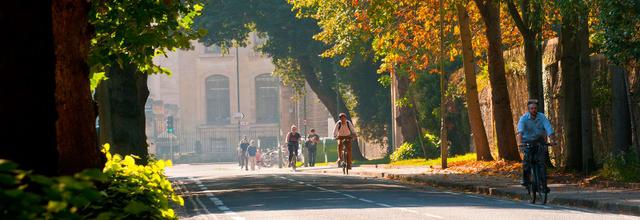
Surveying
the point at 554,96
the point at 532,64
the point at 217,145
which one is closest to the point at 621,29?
the point at 532,64

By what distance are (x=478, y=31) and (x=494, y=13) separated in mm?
5789

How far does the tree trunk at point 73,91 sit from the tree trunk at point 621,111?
17.0 metres

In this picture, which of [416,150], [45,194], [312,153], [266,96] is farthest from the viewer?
[266,96]

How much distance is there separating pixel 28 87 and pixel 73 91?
3.63m

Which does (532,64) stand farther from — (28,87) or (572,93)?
(28,87)

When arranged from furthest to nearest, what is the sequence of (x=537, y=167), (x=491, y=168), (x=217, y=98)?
1. (x=217, y=98)
2. (x=491, y=168)
3. (x=537, y=167)

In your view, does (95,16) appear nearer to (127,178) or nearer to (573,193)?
(127,178)

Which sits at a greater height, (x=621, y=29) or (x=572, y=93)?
(x=621, y=29)

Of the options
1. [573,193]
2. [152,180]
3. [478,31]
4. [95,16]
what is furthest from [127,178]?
[478,31]

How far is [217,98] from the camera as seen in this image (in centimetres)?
11519

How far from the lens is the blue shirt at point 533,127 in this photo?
20.6m

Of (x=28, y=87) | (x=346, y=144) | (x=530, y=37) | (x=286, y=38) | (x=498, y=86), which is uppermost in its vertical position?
(x=286, y=38)

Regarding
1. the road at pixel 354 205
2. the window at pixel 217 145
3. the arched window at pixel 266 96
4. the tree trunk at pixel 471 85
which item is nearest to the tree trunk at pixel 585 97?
the road at pixel 354 205

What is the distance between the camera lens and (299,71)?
66812 mm
